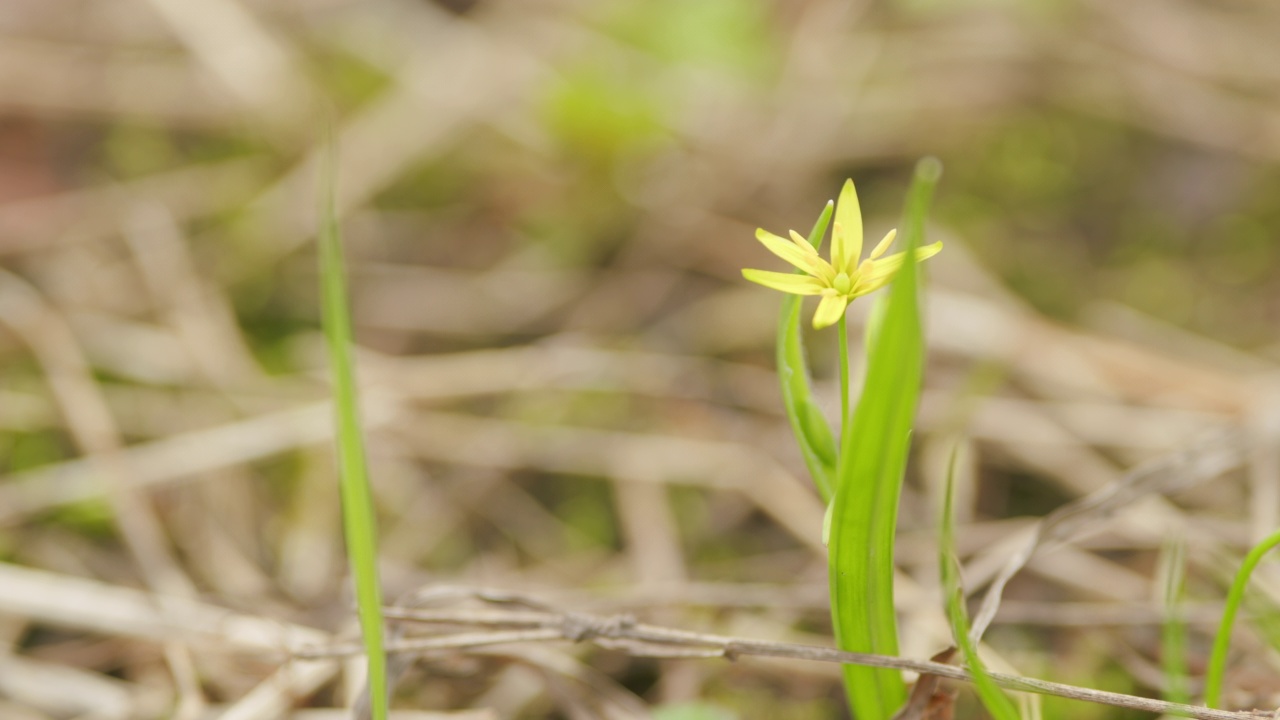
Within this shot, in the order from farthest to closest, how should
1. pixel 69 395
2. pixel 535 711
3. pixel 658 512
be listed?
pixel 69 395, pixel 658 512, pixel 535 711

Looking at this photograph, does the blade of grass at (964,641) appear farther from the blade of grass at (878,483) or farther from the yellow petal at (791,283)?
the yellow petal at (791,283)

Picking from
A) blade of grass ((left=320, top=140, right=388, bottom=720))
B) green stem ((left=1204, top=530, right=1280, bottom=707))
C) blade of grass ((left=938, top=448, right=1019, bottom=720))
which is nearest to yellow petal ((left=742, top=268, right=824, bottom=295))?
blade of grass ((left=938, top=448, right=1019, bottom=720))

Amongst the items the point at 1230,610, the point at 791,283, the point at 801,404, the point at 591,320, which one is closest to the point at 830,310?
the point at 791,283

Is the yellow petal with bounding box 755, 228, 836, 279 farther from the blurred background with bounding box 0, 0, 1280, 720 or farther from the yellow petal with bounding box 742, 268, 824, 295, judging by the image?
the blurred background with bounding box 0, 0, 1280, 720

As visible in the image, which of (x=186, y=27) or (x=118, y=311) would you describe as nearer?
(x=118, y=311)

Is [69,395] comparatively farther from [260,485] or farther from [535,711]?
[535,711]

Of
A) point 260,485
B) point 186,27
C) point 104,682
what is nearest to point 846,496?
point 104,682

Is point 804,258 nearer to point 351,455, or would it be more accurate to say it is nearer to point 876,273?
point 876,273
